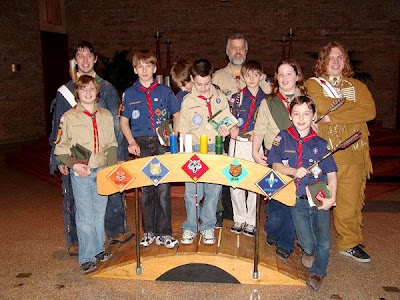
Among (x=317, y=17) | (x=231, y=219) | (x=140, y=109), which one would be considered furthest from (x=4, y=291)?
(x=317, y=17)

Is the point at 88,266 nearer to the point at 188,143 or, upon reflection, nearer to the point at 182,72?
the point at 188,143

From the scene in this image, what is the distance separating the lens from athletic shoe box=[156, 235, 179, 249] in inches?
136

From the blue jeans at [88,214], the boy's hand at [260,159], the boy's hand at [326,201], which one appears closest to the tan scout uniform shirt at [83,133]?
the blue jeans at [88,214]

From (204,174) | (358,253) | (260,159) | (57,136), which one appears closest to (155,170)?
(204,174)

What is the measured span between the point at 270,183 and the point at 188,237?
3.24ft

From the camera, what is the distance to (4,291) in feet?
10.8

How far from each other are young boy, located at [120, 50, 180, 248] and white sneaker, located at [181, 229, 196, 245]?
0.09 m

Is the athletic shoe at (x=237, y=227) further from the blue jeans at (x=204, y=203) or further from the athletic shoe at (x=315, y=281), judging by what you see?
the athletic shoe at (x=315, y=281)

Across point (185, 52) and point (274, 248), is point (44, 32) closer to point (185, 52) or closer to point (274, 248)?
point (185, 52)

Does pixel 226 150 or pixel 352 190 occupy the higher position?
pixel 226 150

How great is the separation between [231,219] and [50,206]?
2743mm

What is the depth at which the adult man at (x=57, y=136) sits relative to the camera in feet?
12.1

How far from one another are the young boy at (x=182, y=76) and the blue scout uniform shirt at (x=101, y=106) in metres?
0.67

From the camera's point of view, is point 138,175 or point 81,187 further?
point 81,187
